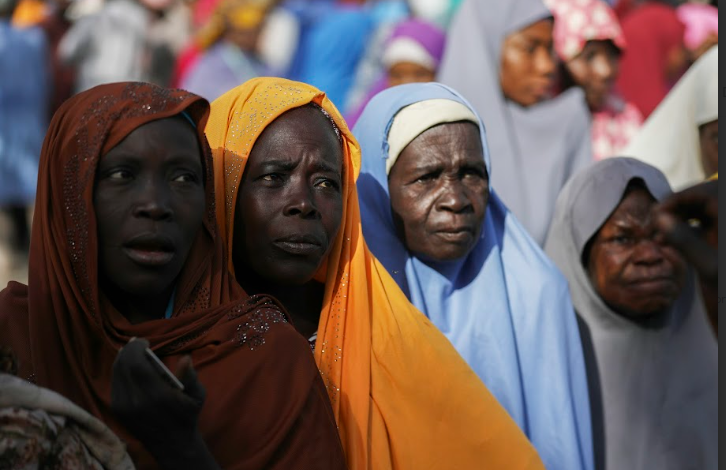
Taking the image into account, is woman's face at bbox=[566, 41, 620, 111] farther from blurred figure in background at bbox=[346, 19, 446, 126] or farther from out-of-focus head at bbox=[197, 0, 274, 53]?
out-of-focus head at bbox=[197, 0, 274, 53]

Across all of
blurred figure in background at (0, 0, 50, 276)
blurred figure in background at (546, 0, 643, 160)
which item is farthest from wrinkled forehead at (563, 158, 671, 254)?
blurred figure in background at (0, 0, 50, 276)

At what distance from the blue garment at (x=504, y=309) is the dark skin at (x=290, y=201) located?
801 millimetres

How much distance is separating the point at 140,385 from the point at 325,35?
977 cm

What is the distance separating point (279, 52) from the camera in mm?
11336

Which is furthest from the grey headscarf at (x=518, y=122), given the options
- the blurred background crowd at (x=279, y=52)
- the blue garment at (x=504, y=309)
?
the blue garment at (x=504, y=309)

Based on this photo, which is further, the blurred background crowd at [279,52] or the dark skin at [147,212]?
the blurred background crowd at [279,52]

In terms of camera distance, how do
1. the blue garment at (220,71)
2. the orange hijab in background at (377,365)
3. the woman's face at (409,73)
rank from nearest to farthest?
the orange hijab in background at (377,365) → the woman's face at (409,73) → the blue garment at (220,71)

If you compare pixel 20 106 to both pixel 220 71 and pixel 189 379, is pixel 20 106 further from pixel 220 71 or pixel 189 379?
pixel 189 379

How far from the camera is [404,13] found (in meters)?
12.0

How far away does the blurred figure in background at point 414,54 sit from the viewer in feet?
26.5

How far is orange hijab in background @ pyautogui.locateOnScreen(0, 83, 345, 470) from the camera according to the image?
257cm

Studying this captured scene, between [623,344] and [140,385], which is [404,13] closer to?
[623,344]

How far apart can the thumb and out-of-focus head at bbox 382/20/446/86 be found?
5911mm

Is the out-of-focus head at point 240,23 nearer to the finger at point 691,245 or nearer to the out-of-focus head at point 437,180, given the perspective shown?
the out-of-focus head at point 437,180
